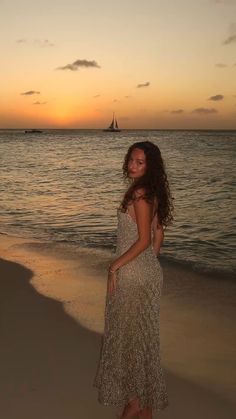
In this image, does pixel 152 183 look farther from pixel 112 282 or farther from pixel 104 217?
pixel 104 217

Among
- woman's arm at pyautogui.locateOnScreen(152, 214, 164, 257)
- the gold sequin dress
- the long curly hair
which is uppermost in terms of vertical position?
the long curly hair

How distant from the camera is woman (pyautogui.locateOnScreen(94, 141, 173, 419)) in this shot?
11.3ft

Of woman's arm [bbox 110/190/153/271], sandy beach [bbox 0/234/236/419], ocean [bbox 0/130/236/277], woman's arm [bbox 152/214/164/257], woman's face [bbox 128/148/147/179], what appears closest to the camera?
woman's arm [bbox 110/190/153/271]

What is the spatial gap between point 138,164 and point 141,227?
48 cm

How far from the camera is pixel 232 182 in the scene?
2770 centimetres

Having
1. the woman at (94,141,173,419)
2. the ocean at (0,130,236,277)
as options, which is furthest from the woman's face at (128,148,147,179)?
the ocean at (0,130,236,277)

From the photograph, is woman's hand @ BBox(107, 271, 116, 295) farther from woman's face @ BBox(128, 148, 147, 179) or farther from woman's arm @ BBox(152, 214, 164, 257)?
woman's face @ BBox(128, 148, 147, 179)

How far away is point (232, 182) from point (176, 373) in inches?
939

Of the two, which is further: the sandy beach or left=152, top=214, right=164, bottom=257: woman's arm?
the sandy beach

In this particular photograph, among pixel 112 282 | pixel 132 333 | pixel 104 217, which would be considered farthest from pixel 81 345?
pixel 104 217

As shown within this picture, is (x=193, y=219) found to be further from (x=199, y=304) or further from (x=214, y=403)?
(x=214, y=403)

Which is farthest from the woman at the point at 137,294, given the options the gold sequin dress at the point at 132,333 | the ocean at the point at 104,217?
the ocean at the point at 104,217

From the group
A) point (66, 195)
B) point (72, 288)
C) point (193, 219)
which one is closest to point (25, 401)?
point (72, 288)

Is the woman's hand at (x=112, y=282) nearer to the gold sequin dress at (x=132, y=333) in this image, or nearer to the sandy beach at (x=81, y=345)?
the gold sequin dress at (x=132, y=333)
